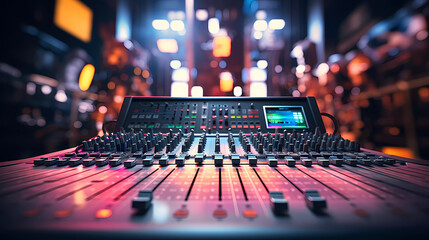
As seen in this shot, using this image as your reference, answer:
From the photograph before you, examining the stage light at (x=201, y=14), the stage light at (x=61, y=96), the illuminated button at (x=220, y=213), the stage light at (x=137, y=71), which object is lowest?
the illuminated button at (x=220, y=213)

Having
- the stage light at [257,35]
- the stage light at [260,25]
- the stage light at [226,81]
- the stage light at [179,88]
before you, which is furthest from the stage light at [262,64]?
the stage light at [179,88]

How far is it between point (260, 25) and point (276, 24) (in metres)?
0.52

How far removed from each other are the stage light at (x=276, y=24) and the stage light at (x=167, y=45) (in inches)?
128

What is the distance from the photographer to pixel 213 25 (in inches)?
237

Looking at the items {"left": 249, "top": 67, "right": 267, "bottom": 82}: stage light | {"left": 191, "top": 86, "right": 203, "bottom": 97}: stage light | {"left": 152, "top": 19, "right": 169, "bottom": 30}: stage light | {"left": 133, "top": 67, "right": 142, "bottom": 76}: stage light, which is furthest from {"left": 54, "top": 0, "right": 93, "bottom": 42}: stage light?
{"left": 249, "top": 67, "right": 267, "bottom": 82}: stage light

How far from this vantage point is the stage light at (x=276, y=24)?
17.6ft

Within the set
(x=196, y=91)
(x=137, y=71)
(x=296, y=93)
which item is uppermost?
(x=137, y=71)

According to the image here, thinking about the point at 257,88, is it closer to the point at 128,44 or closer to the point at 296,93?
the point at 296,93

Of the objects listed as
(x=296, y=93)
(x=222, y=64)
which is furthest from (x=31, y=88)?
(x=296, y=93)

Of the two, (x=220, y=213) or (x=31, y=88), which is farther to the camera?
(x=31, y=88)

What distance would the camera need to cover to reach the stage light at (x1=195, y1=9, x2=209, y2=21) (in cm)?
594

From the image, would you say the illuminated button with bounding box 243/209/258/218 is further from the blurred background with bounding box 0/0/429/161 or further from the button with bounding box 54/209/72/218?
the blurred background with bounding box 0/0/429/161

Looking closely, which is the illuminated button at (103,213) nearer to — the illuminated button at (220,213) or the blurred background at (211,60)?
the illuminated button at (220,213)

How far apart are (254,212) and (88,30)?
5536 millimetres
